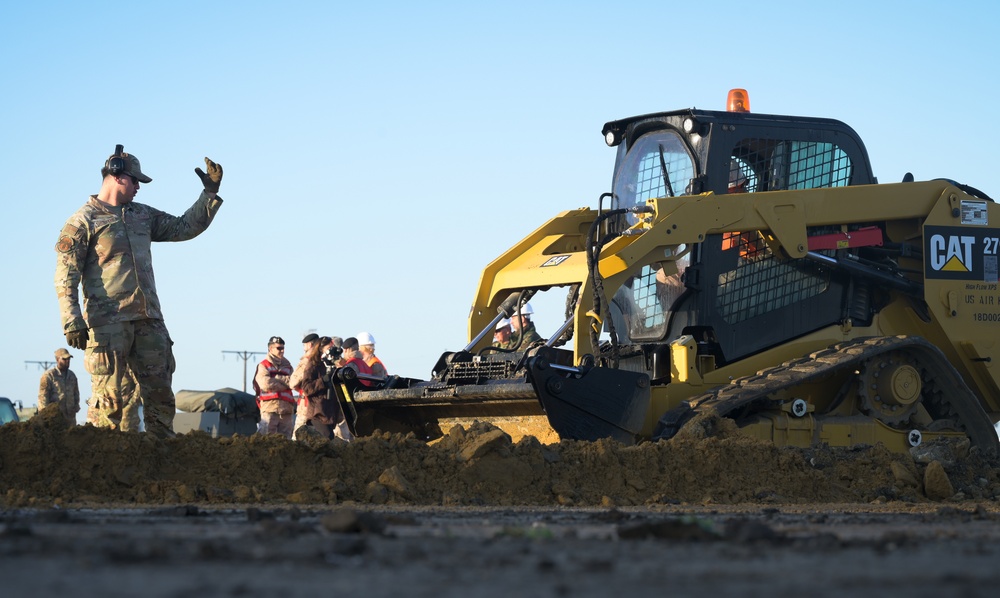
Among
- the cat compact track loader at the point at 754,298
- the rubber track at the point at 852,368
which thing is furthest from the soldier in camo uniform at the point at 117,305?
the rubber track at the point at 852,368

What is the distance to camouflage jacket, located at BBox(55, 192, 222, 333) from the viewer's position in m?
10.1

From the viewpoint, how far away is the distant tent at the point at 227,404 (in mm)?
22266

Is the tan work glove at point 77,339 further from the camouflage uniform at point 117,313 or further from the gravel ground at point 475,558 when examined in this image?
the gravel ground at point 475,558

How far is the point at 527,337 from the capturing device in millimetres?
13781

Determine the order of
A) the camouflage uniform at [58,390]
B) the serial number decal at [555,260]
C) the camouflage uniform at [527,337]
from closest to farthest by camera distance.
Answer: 1. the serial number decal at [555,260]
2. the camouflage uniform at [527,337]
3. the camouflage uniform at [58,390]

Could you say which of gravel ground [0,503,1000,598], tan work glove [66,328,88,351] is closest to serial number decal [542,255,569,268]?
tan work glove [66,328,88,351]

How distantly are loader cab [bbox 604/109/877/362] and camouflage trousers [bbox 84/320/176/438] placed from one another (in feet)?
14.4

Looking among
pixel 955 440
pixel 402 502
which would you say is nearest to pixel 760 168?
pixel 955 440

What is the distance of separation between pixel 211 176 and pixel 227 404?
12177 mm

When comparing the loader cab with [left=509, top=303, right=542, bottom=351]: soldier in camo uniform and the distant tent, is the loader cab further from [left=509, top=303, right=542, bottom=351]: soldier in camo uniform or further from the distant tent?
the distant tent

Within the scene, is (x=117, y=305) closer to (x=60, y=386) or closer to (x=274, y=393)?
(x=274, y=393)

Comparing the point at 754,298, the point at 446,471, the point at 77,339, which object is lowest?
the point at 446,471

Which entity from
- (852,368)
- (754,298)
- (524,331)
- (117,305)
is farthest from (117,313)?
(852,368)

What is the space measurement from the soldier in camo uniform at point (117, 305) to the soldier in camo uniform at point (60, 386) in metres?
8.11
